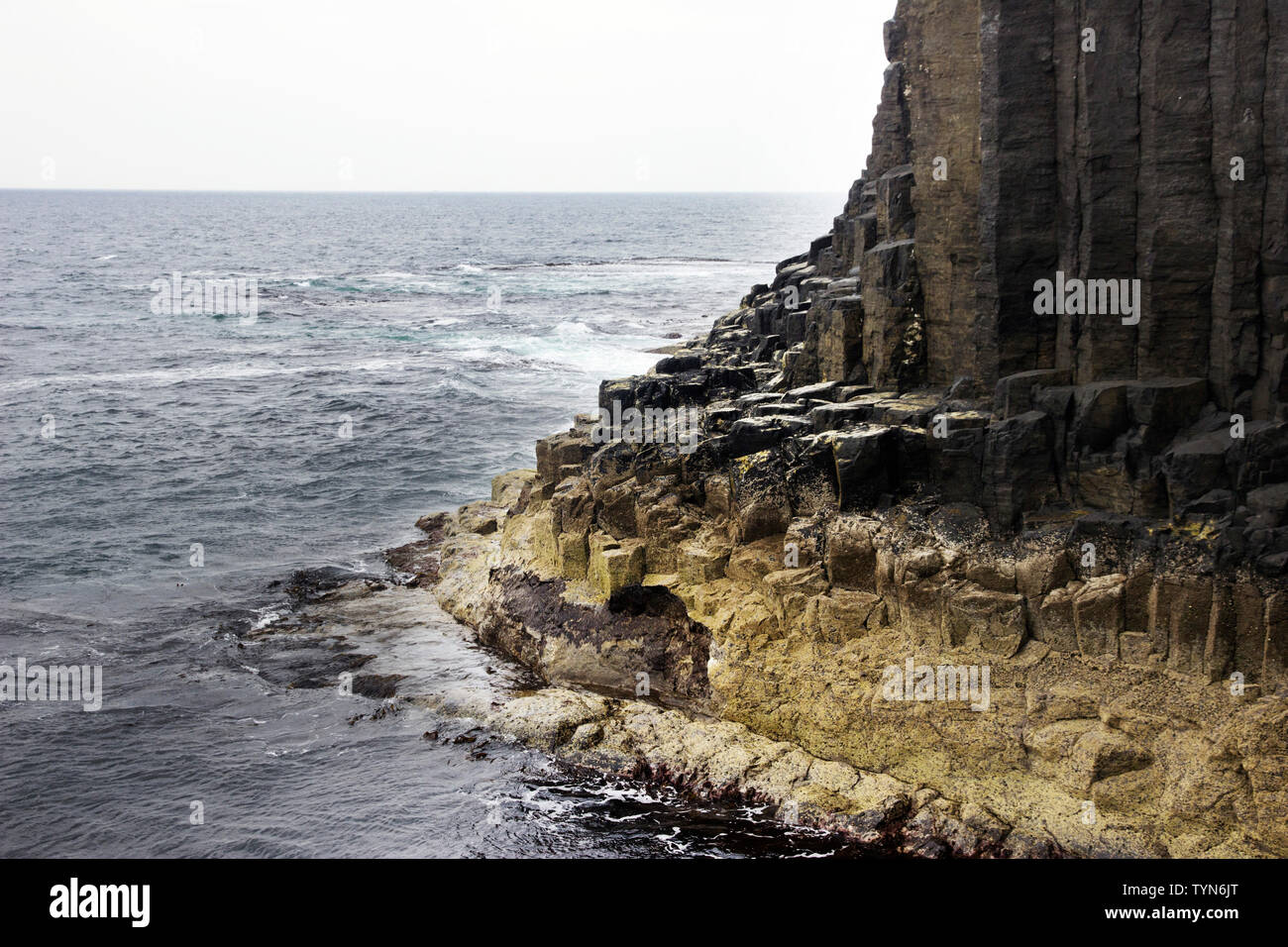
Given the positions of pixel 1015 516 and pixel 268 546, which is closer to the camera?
pixel 1015 516

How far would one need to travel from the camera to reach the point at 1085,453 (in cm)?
1917

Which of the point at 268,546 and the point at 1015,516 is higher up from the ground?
the point at 1015,516

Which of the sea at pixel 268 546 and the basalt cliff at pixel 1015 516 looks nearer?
the basalt cliff at pixel 1015 516

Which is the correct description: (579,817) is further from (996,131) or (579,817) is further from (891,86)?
(891,86)

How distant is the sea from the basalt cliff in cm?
183

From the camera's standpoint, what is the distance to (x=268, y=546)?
3312cm

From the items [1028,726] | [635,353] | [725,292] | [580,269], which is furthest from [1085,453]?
[580,269]

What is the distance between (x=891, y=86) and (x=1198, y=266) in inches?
717

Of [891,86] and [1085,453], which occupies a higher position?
[891,86]

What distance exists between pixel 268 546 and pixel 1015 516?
22.1m

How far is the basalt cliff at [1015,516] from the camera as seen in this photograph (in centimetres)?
1688

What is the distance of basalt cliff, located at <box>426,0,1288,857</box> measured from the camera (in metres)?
16.9

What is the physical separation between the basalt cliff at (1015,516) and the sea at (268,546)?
6.00 ft

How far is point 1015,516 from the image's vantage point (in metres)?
19.7
